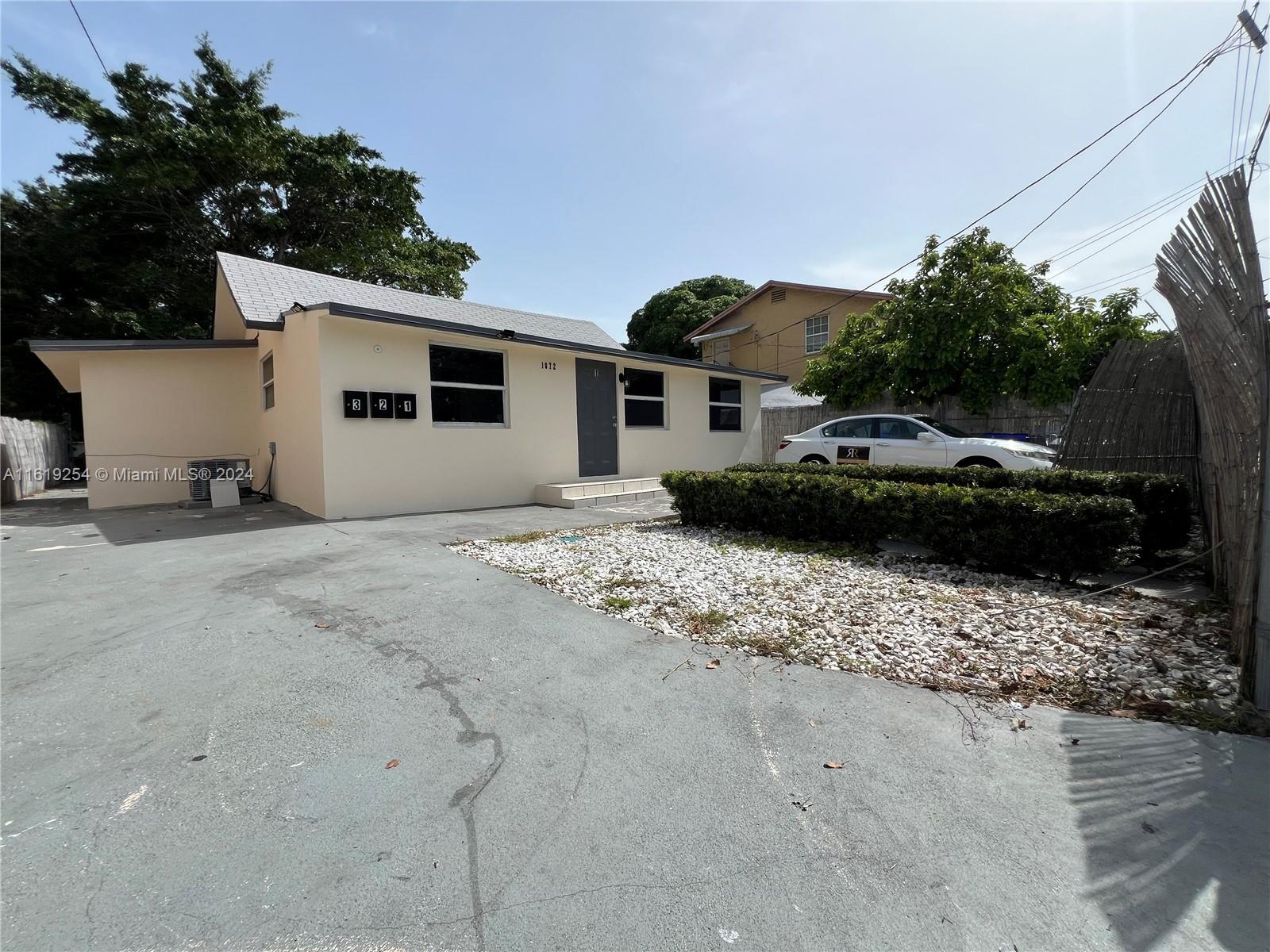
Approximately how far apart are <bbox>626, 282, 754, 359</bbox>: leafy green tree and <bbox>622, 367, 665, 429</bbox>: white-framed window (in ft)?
60.9

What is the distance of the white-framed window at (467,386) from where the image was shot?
353 inches

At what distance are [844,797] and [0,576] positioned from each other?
7.46 metres

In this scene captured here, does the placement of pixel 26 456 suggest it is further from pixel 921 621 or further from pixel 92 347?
pixel 921 621

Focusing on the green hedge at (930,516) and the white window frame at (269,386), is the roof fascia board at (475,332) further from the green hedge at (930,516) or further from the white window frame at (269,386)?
the green hedge at (930,516)

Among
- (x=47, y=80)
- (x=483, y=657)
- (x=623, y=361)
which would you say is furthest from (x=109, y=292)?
(x=483, y=657)

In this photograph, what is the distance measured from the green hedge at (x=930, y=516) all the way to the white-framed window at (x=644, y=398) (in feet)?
15.6

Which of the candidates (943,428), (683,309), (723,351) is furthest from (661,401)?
(683,309)

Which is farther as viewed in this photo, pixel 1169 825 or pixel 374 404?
pixel 374 404

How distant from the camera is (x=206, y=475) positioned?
400 inches

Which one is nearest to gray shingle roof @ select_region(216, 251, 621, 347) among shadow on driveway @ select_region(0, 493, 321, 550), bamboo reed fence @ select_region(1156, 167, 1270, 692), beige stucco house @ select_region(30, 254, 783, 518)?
beige stucco house @ select_region(30, 254, 783, 518)

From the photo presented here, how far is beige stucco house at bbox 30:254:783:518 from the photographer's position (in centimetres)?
811

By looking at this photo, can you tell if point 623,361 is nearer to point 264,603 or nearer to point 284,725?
point 264,603

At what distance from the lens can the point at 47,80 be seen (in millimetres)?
17844

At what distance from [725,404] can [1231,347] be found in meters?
11.4
